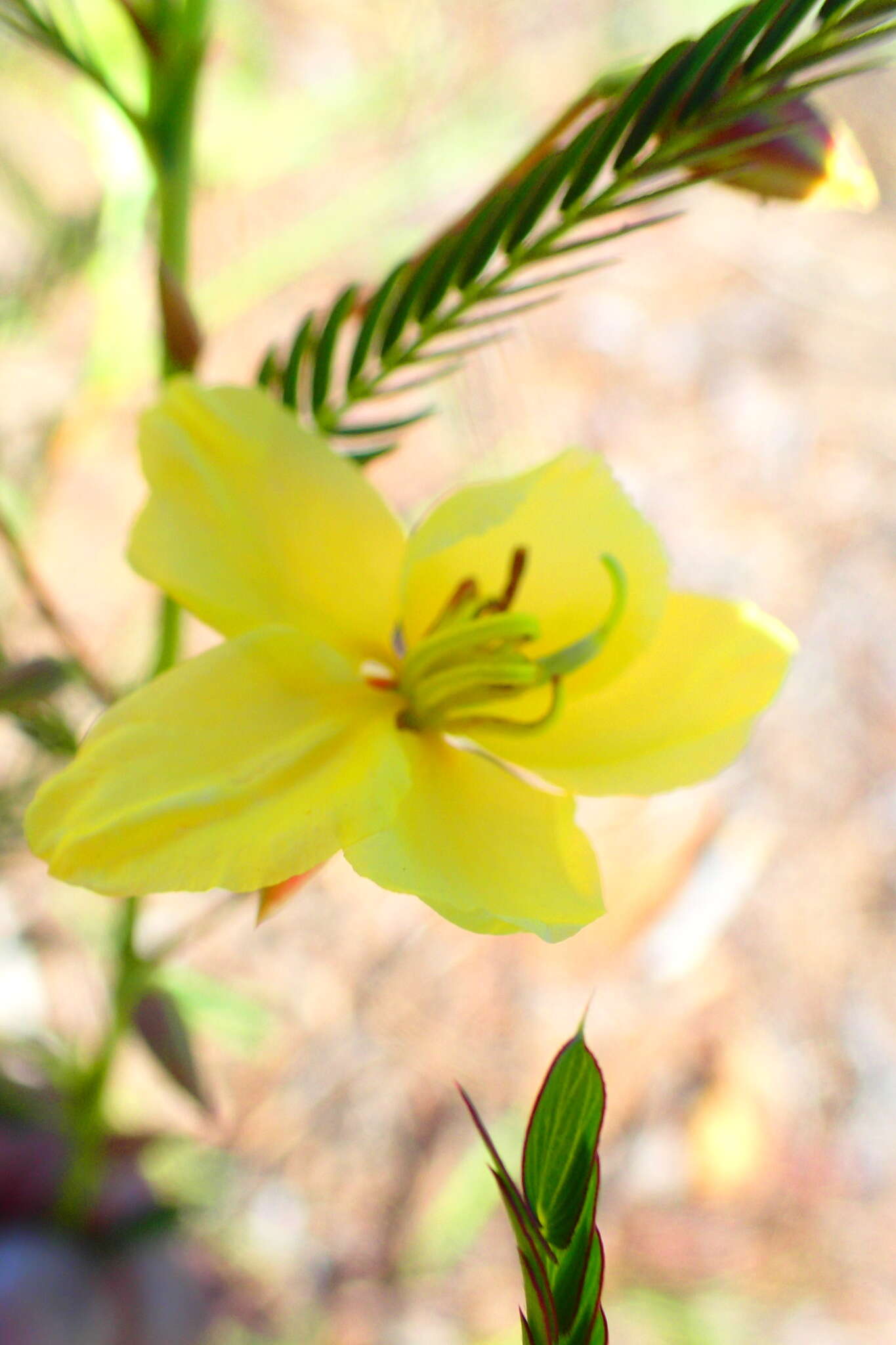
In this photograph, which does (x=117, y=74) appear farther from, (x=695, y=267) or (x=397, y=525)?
(x=397, y=525)

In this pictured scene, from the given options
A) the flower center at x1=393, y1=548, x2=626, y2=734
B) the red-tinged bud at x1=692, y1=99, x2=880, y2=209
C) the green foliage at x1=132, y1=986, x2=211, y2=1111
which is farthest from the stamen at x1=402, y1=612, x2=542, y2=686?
the green foliage at x1=132, y1=986, x2=211, y2=1111

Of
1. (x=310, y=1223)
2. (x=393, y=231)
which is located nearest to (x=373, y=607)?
(x=310, y=1223)

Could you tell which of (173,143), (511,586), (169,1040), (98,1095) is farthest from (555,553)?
(98,1095)

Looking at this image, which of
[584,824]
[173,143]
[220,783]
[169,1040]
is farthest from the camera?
[584,824]

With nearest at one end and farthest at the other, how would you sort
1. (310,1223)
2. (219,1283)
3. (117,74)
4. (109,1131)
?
(109,1131) → (219,1283) → (310,1223) → (117,74)

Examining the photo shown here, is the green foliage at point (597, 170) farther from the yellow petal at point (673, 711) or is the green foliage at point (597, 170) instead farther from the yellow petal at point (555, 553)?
the yellow petal at point (673, 711)

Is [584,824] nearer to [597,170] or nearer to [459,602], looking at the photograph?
[459,602]
